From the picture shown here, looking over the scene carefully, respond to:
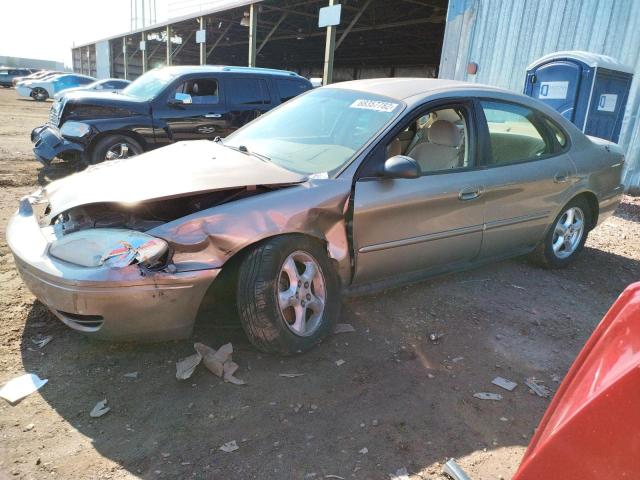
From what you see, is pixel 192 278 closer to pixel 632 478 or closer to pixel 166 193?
pixel 166 193

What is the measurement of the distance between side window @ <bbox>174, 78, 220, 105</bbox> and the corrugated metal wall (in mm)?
5316

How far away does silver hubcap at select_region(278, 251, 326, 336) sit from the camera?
2764 mm

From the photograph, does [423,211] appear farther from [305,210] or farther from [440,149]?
[305,210]

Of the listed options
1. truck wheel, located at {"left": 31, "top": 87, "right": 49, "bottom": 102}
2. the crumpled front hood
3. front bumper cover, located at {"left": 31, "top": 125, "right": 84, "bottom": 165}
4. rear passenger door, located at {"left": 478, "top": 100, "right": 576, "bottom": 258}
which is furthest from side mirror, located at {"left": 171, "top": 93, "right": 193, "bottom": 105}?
truck wheel, located at {"left": 31, "top": 87, "right": 49, "bottom": 102}

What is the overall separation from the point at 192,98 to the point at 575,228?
5.61 m

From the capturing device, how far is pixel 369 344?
3059 mm

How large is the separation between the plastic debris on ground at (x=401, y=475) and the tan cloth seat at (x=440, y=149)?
215 cm

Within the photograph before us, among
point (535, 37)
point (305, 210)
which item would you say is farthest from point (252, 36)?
point (305, 210)

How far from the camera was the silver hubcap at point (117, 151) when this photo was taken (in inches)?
275

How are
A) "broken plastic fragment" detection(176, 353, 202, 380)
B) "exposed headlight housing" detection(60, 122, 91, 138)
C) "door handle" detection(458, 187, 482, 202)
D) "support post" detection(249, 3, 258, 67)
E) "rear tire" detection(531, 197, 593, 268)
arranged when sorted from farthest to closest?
"support post" detection(249, 3, 258, 67)
"exposed headlight housing" detection(60, 122, 91, 138)
"rear tire" detection(531, 197, 593, 268)
"door handle" detection(458, 187, 482, 202)
"broken plastic fragment" detection(176, 353, 202, 380)

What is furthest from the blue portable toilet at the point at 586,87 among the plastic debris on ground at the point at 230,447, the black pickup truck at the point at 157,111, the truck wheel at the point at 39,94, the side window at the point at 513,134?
the truck wheel at the point at 39,94

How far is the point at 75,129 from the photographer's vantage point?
6.87 meters

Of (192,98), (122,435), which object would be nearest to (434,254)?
(122,435)

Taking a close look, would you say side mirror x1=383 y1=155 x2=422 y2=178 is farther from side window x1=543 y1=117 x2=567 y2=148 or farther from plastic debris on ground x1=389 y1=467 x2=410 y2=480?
side window x1=543 y1=117 x2=567 y2=148
